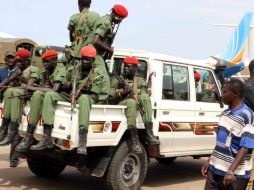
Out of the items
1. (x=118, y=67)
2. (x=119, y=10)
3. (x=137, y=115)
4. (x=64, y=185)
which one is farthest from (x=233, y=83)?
(x=64, y=185)

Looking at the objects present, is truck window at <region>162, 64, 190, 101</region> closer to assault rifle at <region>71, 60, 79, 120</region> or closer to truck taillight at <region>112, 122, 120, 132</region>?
truck taillight at <region>112, 122, 120, 132</region>

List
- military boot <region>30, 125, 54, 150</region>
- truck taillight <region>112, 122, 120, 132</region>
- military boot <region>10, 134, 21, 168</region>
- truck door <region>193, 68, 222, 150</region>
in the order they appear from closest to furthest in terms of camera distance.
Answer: military boot <region>30, 125, 54, 150</region>, truck taillight <region>112, 122, 120, 132</region>, military boot <region>10, 134, 21, 168</region>, truck door <region>193, 68, 222, 150</region>

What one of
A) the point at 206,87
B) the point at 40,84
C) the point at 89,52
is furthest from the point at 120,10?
the point at 206,87

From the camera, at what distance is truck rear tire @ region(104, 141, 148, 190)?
578cm

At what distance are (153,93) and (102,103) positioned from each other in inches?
38.1

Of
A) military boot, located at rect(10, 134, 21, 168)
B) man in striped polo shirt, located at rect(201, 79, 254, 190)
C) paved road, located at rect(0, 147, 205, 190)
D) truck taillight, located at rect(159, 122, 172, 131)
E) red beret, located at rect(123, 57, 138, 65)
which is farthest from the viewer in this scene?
paved road, located at rect(0, 147, 205, 190)

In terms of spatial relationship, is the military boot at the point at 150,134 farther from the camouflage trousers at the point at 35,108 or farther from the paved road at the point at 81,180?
the camouflage trousers at the point at 35,108

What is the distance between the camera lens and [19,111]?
Result: 5961 mm

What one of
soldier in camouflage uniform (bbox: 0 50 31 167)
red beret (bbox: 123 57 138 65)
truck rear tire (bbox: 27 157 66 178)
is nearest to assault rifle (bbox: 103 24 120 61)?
red beret (bbox: 123 57 138 65)

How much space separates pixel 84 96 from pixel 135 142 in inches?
42.0

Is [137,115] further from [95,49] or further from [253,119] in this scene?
[253,119]

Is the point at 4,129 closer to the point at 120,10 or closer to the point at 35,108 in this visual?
the point at 35,108

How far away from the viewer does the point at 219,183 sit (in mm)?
3914

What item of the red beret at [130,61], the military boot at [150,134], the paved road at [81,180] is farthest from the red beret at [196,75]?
the paved road at [81,180]
